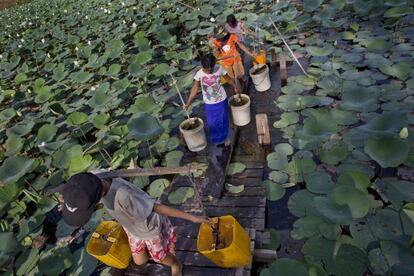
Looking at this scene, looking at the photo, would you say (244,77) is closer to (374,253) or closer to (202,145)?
(202,145)

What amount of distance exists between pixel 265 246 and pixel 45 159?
14.2 feet

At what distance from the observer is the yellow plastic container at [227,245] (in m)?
2.78

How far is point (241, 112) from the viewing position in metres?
5.07

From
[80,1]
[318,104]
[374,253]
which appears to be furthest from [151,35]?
[80,1]

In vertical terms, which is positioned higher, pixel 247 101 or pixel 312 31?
pixel 247 101

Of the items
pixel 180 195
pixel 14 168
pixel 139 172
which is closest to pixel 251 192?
pixel 180 195

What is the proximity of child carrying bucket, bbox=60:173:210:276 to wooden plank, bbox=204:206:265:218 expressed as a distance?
910mm

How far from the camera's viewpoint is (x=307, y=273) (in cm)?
251

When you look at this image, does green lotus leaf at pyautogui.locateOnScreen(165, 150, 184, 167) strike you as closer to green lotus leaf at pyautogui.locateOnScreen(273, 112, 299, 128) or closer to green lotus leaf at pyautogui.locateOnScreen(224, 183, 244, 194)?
green lotus leaf at pyautogui.locateOnScreen(224, 183, 244, 194)

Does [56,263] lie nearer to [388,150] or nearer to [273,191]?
[273,191]

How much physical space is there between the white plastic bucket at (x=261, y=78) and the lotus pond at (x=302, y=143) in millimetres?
504

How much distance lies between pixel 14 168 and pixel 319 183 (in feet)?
14.2

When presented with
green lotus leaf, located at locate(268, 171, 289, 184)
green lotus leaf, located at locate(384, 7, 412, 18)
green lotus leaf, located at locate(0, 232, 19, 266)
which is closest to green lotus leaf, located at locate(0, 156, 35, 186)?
green lotus leaf, located at locate(0, 232, 19, 266)

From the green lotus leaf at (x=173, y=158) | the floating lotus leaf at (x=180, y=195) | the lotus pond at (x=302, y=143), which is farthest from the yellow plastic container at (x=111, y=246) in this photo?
the green lotus leaf at (x=173, y=158)
